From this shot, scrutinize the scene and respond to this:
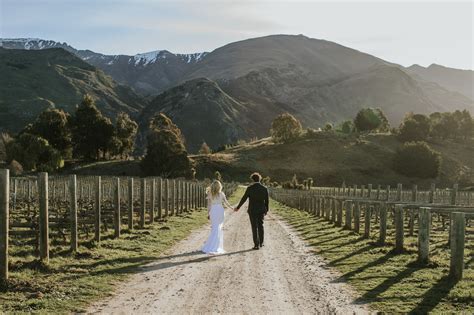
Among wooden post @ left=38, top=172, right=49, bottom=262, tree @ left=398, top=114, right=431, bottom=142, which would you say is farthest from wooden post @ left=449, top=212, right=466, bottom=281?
tree @ left=398, top=114, right=431, bottom=142

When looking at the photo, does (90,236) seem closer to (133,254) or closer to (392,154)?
(133,254)

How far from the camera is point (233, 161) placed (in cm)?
12656

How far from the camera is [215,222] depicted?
18.0 meters

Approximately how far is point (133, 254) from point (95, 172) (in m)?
89.7

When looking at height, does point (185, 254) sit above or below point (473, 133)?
below

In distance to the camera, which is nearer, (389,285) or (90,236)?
(389,285)

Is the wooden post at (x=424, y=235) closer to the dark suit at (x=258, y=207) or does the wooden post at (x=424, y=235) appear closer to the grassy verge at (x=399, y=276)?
the grassy verge at (x=399, y=276)

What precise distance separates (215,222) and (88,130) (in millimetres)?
95337

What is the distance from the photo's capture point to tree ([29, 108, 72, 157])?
10381 centimetres

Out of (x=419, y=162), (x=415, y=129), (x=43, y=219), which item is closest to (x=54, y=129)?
(x=419, y=162)

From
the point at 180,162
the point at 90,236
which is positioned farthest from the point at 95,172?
the point at 90,236

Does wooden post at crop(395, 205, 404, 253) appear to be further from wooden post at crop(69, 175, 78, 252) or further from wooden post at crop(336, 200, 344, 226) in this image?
wooden post at crop(69, 175, 78, 252)

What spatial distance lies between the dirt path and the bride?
0.45 metres

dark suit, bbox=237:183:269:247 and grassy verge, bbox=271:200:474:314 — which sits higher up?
dark suit, bbox=237:183:269:247
